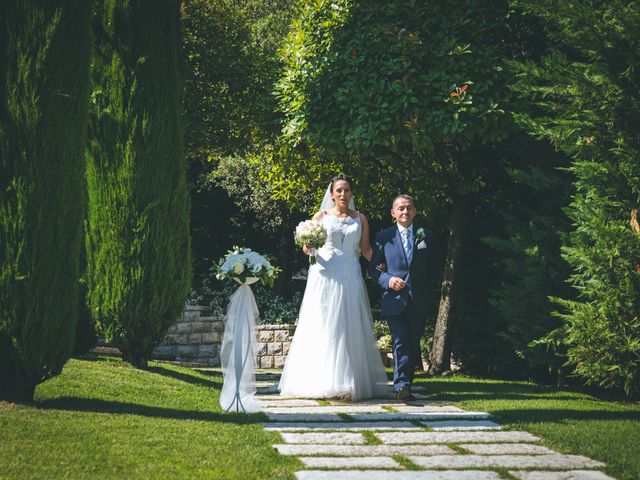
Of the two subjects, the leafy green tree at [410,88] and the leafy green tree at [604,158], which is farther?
the leafy green tree at [410,88]

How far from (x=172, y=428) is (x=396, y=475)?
7.90 feet

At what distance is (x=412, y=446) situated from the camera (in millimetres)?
5828

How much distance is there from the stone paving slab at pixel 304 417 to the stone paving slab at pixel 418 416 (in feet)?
0.63

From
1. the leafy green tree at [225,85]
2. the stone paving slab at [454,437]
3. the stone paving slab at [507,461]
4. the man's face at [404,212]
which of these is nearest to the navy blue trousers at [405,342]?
the man's face at [404,212]

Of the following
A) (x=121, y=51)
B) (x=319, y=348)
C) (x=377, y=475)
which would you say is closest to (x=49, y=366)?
(x=319, y=348)

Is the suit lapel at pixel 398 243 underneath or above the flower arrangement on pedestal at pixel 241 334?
above

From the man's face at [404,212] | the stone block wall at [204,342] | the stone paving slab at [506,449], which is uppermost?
the man's face at [404,212]

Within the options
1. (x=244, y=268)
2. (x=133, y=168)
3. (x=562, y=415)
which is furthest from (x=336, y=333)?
(x=133, y=168)

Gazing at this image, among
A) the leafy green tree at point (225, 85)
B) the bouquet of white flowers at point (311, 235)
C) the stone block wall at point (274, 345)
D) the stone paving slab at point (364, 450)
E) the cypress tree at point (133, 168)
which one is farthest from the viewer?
the stone block wall at point (274, 345)

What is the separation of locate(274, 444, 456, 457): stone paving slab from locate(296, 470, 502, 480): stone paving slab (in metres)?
0.61

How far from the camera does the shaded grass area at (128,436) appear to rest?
508 centimetres

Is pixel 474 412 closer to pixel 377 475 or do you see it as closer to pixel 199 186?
pixel 377 475

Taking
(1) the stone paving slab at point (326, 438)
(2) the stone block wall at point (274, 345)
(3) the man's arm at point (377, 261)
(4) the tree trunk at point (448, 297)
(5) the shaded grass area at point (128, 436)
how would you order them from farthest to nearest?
(2) the stone block wall at point (274, 345) → (4) the tree trunk at point (448, 297) → (3) the man's arm at point (377, 261) → (1) the stone paving slab at point (326, 438) → (5) the shaded grass area at point (128, 436)

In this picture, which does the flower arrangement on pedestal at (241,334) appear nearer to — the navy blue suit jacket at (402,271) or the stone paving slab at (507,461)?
the navy blue suit jacket at (402,271)
